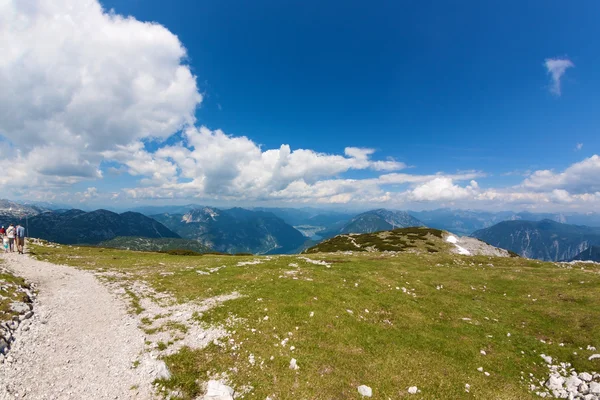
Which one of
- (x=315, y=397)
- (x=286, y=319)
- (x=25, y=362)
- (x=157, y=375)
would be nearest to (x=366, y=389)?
(x=315, y=397)

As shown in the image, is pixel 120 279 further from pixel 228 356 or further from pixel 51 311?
pixel 228 356

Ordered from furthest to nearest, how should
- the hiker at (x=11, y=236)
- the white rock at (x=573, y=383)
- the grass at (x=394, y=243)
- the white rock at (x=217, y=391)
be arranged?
the grass at (x=394, y=243) < the hiker at (x=11, y=236) < the white rock at (x=573, y=383) < the white rock at (x=217, y=391)

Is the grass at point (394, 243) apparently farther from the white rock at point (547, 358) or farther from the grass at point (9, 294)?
the grass at point (9, 294)

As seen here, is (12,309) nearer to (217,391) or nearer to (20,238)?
(217,391)

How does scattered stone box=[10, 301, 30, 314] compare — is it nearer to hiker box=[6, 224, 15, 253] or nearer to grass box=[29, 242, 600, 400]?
grass box=[29, 242, 600, 400]

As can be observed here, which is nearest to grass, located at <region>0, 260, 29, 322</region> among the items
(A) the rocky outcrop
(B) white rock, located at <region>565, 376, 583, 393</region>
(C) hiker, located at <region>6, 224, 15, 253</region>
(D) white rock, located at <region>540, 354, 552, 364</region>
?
(A) the rocky outcrop

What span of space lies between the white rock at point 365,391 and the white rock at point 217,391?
21.3 feet

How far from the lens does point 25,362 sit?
1266cm

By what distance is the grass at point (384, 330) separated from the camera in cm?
1451

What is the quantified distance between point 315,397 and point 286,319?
7.23m

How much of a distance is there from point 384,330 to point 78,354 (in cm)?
1919

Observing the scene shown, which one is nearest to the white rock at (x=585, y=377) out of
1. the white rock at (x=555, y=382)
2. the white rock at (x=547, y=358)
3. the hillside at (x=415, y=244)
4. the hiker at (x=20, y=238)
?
the white rock at (x=555, y=382)

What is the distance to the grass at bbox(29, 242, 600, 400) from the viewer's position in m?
14.5

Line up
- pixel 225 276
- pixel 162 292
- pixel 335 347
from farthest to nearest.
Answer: pixel 225 276, pixel 162 292, pixel 335 347
